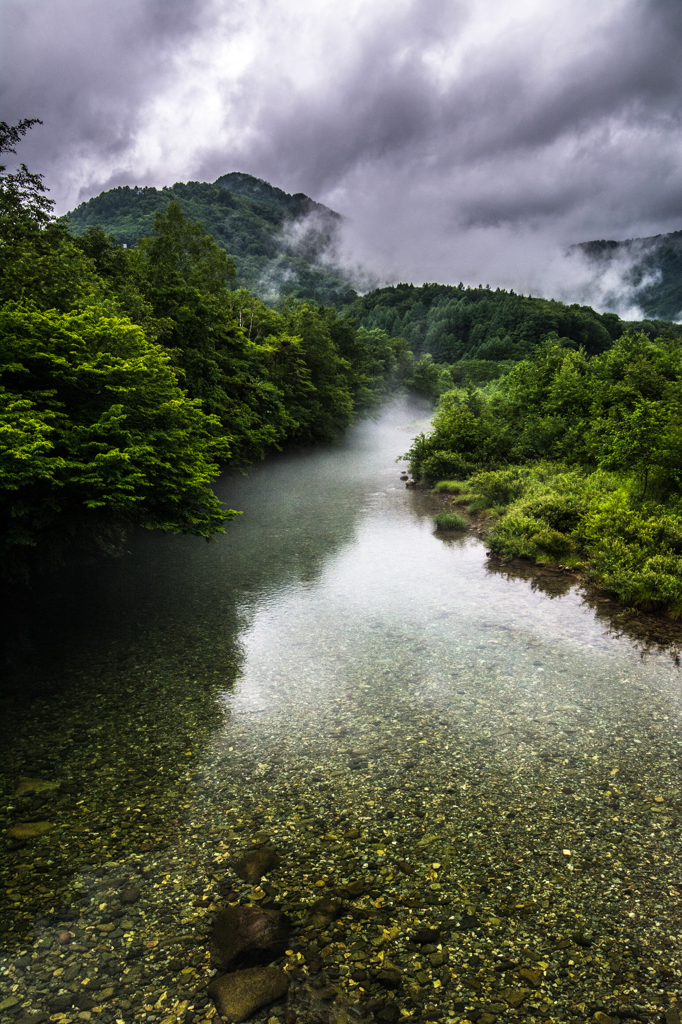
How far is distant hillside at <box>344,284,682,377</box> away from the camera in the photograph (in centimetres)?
14012

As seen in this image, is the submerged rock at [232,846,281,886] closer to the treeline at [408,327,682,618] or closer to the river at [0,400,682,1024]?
the river at [0,400,682,1024]

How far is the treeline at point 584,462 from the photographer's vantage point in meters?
Result: 16.6

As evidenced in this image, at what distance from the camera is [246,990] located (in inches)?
205

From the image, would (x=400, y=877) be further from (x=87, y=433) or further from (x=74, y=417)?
(x=74, y=417)

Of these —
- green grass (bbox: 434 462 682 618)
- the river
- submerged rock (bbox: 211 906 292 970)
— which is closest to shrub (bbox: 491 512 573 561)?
green grass (bbox: 434 462 682 618)


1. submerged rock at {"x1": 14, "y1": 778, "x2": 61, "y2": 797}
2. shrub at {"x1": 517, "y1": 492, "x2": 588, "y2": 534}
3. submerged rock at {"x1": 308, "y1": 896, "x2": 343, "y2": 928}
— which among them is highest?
Answer: shrub at {"x1": 517, "y1": 492, "x2": 588, "y2": 534}

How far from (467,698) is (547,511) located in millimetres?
13168

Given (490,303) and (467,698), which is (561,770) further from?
(490,303)

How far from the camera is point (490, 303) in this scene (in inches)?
6841

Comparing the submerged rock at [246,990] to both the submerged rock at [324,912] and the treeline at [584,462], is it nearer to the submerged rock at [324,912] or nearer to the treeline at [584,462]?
the submerged rock at [324,912]

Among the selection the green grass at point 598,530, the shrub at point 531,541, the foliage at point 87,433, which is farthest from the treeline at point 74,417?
the green grass at point 598,530

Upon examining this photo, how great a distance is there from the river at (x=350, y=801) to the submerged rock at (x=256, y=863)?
8cm

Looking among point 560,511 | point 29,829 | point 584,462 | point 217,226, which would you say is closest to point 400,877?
point 29,829

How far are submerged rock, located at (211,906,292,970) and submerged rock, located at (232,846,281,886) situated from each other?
427 millimetres
